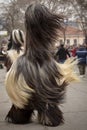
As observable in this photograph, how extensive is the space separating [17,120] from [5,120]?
1.05ft

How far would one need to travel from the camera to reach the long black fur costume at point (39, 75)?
7.24 m

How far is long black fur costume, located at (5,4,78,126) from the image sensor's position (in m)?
7.24

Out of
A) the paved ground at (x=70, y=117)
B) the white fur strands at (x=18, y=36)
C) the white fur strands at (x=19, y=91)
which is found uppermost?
the white fur strands at (x=18, y=36)

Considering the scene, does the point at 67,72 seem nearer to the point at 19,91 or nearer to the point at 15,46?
the point at 19,91

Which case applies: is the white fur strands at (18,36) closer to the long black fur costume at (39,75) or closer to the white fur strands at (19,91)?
the long black fur costume at (39,75)

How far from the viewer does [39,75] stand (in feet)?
24.0

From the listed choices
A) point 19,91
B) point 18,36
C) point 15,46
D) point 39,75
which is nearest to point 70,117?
point 39,75

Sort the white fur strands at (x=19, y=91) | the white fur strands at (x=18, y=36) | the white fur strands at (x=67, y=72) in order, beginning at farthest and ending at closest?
the white fur strands at (x=18, y=36)
the white fur strands at (x=67, y=72)
the white fur strands at (x=19, y=91)

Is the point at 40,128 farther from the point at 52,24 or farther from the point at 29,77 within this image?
→ the point at 52,24

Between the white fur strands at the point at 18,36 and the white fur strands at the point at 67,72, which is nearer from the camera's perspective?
the white fur strands at the point at 67,72

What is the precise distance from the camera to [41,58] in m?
7.40

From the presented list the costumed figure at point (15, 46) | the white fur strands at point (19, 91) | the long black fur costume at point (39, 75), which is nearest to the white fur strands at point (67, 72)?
the long black fur costume at point (39, 75)

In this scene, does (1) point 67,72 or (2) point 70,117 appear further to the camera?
(2) point 70,117

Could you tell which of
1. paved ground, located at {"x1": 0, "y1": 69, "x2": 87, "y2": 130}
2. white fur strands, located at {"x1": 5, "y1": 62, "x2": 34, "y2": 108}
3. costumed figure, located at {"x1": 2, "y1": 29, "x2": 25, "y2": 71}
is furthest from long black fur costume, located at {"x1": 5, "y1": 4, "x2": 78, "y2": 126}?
costumed figure, located at {"x1": 2, "y1": 29, "x2": 25, "y2": 71}
